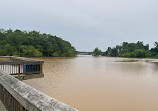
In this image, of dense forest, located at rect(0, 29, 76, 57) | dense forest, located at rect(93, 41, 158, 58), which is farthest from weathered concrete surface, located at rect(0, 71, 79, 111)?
dense forest, located at rect(93, 41, 158, 58)

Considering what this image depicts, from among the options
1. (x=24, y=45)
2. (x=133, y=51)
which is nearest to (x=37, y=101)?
(x=24, y=45)

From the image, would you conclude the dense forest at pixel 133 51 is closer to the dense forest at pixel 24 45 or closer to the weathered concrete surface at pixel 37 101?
the dense forest at pixel 24 45

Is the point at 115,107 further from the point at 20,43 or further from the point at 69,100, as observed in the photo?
the point at 20,43

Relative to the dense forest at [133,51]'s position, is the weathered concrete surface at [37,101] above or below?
below

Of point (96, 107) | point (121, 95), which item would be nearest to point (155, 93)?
point (121, 95)

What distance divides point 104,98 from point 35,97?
21.0ft

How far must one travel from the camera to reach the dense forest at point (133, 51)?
87.9 m

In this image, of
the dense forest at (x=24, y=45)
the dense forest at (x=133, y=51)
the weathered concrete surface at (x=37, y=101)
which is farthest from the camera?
the dense forest at (x=133, y=51)

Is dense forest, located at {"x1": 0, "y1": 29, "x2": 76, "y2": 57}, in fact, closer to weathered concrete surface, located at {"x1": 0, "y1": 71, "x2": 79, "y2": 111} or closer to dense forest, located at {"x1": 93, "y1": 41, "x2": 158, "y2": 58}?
weathered concrete surface, located at {"x1": 0, "y1": 71, "x2": 79, "y2": 111}

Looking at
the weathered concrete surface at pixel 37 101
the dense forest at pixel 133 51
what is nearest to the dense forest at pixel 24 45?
the weathered concrete surface at pixel 37 101

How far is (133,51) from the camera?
94.2 metres

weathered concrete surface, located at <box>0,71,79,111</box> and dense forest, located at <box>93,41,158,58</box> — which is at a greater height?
dense forest, located at <box>93,41,158,58</box>

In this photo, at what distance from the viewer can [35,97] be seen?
3.75ft

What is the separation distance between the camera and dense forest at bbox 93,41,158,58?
87938mm
